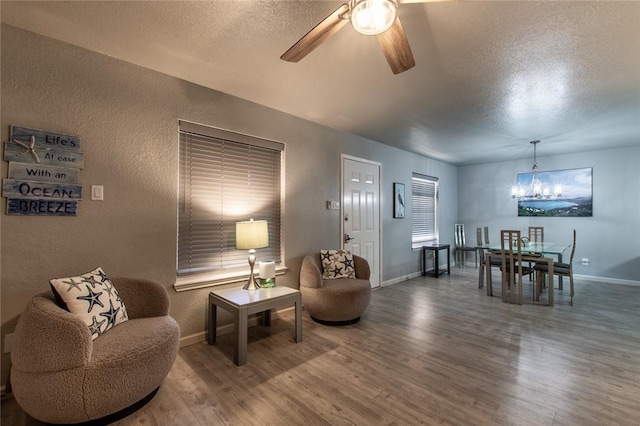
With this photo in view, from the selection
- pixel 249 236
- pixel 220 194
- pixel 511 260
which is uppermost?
pixel 220 194

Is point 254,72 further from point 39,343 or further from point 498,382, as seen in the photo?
point 498,382

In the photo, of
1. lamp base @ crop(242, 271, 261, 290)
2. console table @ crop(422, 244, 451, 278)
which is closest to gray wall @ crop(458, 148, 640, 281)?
console table @ crop(422, 244, 451, 278)

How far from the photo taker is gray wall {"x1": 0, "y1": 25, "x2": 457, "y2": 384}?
2.00m

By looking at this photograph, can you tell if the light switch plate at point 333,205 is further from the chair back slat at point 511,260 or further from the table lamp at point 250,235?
the chair back slat at point 511,260

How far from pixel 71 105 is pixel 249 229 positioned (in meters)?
1.66

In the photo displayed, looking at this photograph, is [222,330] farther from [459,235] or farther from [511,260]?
[459,235]

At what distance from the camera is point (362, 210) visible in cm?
471

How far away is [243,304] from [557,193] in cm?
625

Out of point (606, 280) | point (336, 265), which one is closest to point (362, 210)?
point (336, 265)

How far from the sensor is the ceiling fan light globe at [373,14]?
141 centimetres

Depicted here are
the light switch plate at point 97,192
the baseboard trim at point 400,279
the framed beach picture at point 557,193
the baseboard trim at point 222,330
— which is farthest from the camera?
the framed beach picture at point 557,193

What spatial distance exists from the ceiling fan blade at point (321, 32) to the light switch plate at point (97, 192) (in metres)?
1.77

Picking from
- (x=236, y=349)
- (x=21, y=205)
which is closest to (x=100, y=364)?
(x=236, y=349)

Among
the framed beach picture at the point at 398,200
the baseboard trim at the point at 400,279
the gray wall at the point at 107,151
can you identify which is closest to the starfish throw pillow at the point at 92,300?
the gray wall at the point at 107,151
